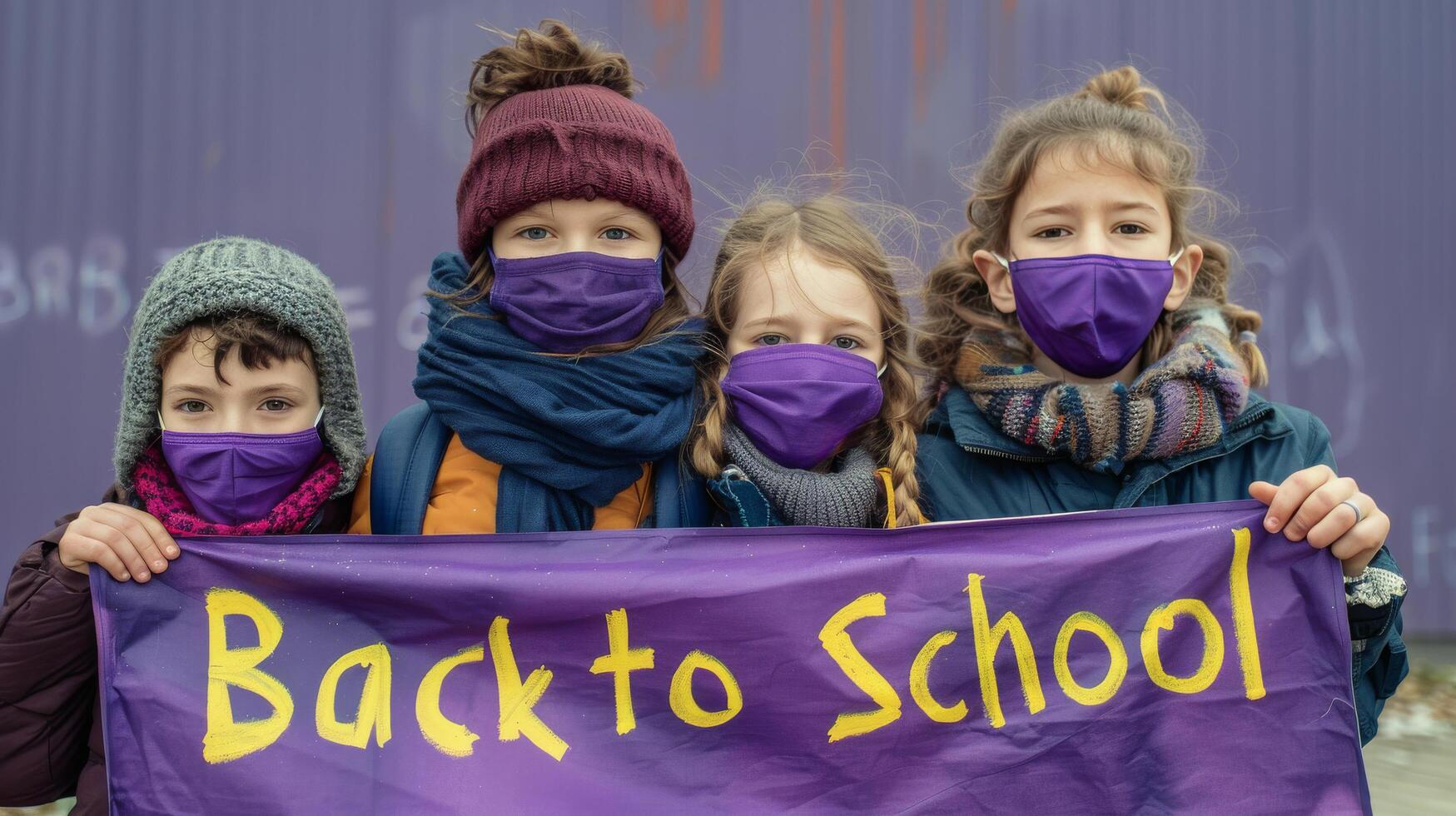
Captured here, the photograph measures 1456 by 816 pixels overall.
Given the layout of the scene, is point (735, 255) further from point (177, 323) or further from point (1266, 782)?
point (1266, 782)

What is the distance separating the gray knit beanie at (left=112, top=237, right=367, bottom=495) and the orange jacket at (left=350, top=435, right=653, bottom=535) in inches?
7.7

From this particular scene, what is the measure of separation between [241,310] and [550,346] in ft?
2.08

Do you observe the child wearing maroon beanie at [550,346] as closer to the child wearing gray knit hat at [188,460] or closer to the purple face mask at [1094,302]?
the child wearing gray knit hat at [188,460]

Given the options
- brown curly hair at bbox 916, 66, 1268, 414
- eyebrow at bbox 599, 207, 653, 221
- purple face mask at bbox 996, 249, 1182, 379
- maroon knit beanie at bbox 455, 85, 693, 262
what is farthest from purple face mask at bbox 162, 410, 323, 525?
purple face mask at bbox 996, 249, 1182, 379

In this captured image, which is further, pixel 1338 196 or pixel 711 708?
pixel 1338 196

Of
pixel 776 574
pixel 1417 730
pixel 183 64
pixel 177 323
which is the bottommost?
pixel 1417 730

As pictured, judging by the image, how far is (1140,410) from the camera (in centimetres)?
240

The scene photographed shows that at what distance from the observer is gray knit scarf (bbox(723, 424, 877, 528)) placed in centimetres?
231

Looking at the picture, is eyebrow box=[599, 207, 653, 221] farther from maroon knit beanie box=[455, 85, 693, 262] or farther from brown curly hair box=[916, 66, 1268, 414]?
brown curly hair box=[916, 66, 1268, 414]

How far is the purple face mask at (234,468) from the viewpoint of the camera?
7.47ft

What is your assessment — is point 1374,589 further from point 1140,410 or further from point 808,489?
point 808,489

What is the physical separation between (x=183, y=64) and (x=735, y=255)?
154 inches

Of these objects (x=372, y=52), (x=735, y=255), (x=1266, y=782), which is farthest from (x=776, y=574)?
(x=372, y=52)

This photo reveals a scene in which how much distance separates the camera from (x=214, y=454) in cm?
227
